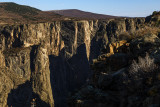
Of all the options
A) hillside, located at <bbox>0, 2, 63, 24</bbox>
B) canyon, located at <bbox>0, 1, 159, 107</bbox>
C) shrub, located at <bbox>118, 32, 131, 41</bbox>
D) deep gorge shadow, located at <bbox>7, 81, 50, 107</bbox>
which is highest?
hillside, located at <bbox>0, 2, 63, 24</bbox>

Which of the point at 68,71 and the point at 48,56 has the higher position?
the point at 48,56

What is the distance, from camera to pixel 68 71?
91.4 metres

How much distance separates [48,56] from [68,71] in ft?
41.4

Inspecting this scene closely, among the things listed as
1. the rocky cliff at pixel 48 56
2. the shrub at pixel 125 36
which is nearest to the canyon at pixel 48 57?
the rocky cliff at pixel 48 56

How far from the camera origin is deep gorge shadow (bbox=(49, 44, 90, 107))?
8521cm

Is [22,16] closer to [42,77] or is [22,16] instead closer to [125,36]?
[42,77]

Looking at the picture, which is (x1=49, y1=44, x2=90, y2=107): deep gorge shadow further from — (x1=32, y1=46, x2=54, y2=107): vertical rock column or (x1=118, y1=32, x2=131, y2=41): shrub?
(x1=118, y1=32, x2=131, y2=41): shrub

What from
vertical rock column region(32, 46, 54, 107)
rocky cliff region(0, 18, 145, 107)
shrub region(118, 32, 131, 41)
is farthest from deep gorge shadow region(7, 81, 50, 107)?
shrub region(118, 32, 131, 41)

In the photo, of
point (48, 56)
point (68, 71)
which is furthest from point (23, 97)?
point (68, 71)

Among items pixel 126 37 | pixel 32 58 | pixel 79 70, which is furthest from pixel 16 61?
pixel 126 37

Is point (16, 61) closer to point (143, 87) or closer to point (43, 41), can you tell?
point (43, 41)

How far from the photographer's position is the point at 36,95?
7019cm

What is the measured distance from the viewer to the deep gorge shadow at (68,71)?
8521 cm

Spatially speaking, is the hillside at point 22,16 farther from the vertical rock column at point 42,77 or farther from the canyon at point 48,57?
the vertical rock column at point 42,77
